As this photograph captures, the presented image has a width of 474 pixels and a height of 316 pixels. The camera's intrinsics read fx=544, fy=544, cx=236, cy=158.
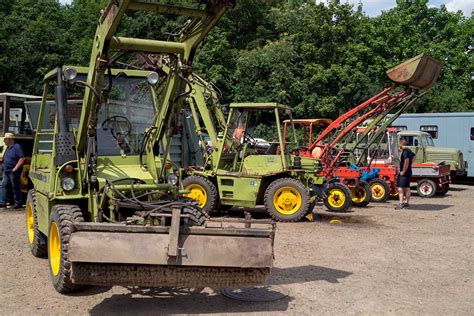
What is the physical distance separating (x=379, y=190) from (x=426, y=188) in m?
2.97

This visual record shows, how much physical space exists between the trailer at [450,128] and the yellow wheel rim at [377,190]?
7114mm

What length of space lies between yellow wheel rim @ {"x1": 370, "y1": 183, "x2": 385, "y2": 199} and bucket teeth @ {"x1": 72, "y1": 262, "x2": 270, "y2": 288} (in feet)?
36.7

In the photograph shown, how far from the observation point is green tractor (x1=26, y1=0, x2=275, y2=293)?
504cm

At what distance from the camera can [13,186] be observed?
12.3 meters

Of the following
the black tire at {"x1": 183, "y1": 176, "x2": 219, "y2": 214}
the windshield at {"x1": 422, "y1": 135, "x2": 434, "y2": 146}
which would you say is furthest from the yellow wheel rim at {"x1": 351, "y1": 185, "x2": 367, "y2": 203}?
the windshield at {"x1": 422, "y1": 135, "x2": 434, "y2": 146}

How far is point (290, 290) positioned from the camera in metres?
6.25

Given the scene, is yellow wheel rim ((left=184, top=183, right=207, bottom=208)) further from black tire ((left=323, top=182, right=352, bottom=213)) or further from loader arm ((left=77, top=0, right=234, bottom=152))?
loader arm ((left=77, top=0, right=234, bottom=152))

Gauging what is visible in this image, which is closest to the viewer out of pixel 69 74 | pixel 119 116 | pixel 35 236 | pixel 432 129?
pixel 69 74

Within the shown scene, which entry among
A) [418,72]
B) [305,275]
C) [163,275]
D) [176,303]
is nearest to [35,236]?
[176,303]

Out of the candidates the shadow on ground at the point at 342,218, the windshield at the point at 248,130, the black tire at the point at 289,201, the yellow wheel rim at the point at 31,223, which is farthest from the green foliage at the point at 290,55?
the yellow wheel rim at the point at 31,223

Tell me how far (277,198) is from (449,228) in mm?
3614

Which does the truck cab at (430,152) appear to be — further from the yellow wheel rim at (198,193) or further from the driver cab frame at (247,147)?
the yellow wheel rim at (198,193)

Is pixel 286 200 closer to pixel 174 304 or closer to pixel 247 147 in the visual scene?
pixel 247 147

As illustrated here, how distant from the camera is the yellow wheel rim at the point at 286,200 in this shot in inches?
456
